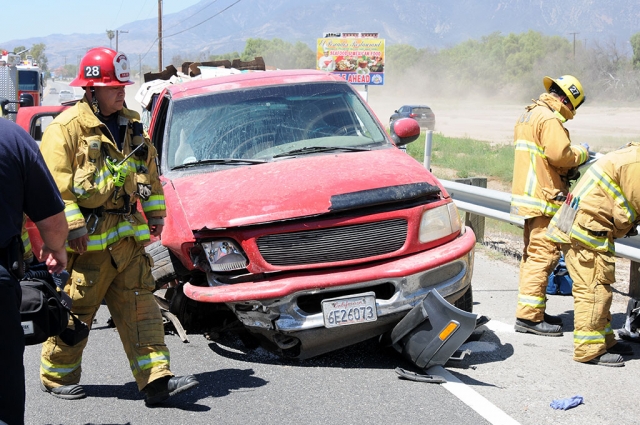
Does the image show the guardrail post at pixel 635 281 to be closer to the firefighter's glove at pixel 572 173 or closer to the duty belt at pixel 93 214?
the firefighter's glove at pixel 572 173

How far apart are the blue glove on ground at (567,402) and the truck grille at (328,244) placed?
1.38 m

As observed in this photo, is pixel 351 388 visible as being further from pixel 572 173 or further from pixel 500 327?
pixel 572 173

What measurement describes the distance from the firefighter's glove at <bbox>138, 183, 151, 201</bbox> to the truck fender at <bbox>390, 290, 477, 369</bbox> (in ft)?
5.73

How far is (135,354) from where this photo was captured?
4891mm

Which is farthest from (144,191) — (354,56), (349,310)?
(354,56)

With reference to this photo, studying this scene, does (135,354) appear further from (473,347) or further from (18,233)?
(473,347)

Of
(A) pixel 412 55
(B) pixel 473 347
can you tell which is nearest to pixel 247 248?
(B) pixel 473 347

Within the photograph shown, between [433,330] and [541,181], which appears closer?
[433,330]

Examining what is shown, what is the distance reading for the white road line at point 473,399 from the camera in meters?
4.62

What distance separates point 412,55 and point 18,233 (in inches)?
4179

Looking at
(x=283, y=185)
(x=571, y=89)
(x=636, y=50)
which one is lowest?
(x=283, y=185)

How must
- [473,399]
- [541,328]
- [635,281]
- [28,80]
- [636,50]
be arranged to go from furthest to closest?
[636,50] < [28,80] < [635,281] < [541,328] < [473,399]

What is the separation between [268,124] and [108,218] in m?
2.02

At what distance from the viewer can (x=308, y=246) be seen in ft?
17.4
